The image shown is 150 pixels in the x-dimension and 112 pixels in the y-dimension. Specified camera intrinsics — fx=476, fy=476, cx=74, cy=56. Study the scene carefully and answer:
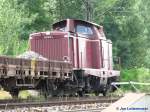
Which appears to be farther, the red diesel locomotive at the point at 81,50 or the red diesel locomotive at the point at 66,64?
the red diesel locomotive at the point at 81,50

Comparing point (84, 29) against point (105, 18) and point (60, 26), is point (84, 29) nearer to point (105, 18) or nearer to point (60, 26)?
point (60, 26)

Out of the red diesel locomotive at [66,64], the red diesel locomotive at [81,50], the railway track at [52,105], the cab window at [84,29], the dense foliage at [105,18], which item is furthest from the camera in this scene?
the dense foliage at [105,18]

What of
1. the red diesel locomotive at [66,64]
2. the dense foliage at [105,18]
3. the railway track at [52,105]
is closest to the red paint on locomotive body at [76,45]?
the red diesel locomotive at [66,64]

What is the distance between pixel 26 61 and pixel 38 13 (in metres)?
19.3

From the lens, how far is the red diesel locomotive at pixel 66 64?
662 inches

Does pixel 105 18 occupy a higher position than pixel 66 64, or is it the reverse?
pixel 105 18

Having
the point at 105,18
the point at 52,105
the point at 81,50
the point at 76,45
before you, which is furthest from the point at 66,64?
the point at 105,18

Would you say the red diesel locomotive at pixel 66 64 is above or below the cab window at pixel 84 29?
below

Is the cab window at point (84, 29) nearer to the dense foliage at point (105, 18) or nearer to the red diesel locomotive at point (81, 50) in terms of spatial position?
A: the red diesel locomotive at point (81, 50)

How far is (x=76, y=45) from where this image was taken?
68.0 feet

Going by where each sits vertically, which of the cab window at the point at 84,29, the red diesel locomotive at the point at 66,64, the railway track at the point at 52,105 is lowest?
the railway track at the point at 52,105

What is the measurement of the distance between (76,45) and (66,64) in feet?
5.19

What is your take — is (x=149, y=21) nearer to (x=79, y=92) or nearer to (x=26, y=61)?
(x=79, y=92)

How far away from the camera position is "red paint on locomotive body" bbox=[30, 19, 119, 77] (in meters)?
20.5
